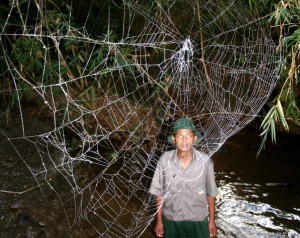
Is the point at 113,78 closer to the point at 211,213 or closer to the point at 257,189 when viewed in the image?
the point at 211,213

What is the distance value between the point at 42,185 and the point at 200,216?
1.97 m

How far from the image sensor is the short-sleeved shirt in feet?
6.62

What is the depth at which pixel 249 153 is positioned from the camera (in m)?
4.82

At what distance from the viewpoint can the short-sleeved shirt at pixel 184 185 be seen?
2.02 meters

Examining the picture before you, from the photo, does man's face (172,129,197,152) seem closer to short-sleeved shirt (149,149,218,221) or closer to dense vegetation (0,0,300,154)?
short-sleeved shirt (149,149,218,221)

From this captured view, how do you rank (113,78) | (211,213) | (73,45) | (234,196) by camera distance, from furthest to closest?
(234,196) < (113,78) < (73,45) < (211,213)

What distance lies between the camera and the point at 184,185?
6.63ft

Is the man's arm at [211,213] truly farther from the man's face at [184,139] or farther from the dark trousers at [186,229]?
the man's face at [184,139]

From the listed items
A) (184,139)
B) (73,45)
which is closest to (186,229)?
(184,139)

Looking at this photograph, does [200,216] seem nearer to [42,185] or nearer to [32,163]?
[42,185]

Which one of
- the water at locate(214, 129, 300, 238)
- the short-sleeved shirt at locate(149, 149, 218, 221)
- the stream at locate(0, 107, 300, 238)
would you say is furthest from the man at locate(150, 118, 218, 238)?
the water at locate(214, 129, 300, 238)

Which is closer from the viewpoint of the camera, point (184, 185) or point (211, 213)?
point (184, 185)

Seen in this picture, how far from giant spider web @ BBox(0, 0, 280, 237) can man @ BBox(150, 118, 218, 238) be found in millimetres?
628

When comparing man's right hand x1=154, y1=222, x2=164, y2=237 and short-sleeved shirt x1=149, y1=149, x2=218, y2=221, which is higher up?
short-sleeved shirt x1=149, y1=149, x2=218, y2=221
